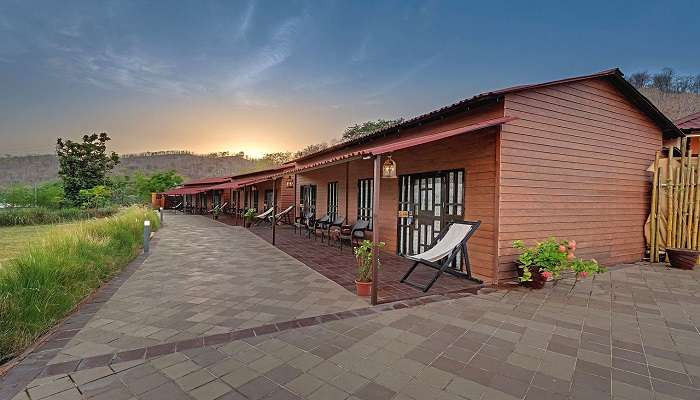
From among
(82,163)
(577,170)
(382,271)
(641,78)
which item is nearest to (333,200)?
(382,271)

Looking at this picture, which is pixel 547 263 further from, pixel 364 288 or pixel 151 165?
pixel 151 165

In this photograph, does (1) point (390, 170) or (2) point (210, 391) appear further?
(1) point (390, 170)

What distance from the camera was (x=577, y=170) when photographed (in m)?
5.62

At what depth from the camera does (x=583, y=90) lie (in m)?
5.58

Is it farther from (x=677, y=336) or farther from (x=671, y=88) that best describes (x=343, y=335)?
(x=671, y=88)

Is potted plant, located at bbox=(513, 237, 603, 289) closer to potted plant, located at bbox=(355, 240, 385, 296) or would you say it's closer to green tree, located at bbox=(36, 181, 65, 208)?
potted plant, located at bbox=(355, 240, 385, 296)

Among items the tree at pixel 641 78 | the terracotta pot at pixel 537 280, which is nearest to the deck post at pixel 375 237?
the terracotta pot at pixel 537 280

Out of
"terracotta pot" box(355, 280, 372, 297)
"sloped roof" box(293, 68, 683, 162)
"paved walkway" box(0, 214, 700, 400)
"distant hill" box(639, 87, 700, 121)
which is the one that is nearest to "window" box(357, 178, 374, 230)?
"sloped roof" box(293, 68, 683, 162)

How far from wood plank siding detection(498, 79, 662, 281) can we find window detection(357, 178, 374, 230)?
4132 millimetres

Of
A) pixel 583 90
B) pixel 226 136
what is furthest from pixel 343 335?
pixel 226 136

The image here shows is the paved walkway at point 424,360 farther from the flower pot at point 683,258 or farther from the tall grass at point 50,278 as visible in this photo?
the flower pot at point 683,258

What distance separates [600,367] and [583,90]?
509 cm

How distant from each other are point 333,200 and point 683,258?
8.58 m

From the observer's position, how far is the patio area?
4352mm
